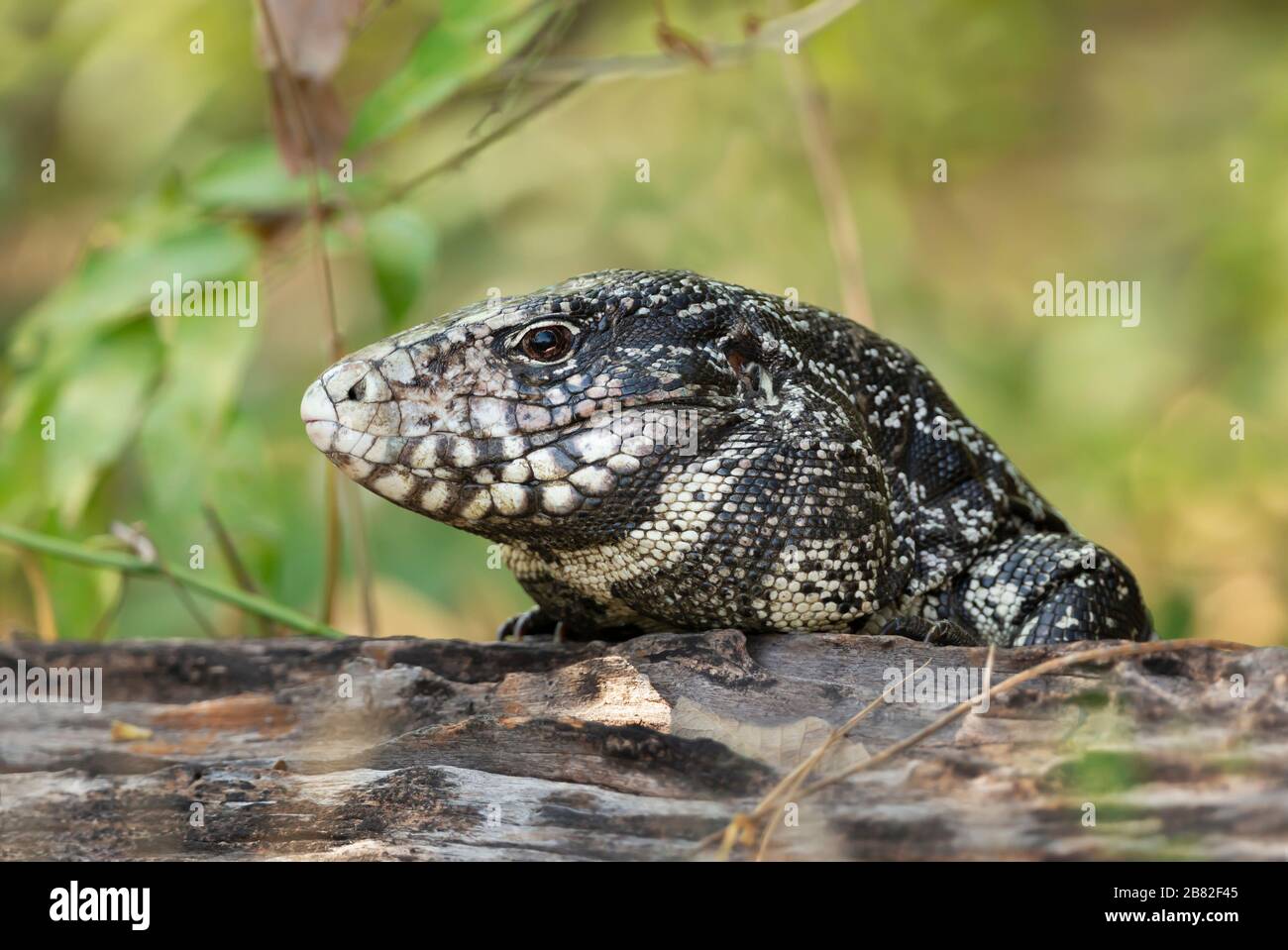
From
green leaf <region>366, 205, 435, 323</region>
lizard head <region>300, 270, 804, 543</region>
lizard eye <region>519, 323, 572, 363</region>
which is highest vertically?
green leaf <region>366, 205, 435, 323</region>

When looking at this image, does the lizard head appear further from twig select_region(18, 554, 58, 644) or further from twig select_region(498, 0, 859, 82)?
twig select_region(18, 554, 58, 644)

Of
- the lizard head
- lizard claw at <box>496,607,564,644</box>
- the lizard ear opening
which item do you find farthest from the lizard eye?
lizard claw at <box>496,607,564,644</box>

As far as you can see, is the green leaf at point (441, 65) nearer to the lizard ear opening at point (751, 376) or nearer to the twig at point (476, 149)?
the twig at point (476, 149)

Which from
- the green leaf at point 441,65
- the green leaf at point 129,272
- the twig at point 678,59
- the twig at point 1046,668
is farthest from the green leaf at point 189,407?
the twig at point 1046,668

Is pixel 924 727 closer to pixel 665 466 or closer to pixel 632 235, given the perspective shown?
pixel 665 466

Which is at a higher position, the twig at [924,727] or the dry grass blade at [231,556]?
the dry grass blade at [231,556]

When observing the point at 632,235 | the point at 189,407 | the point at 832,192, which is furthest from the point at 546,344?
the point at 632,235

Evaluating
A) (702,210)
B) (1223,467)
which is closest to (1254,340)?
(1223,467)
